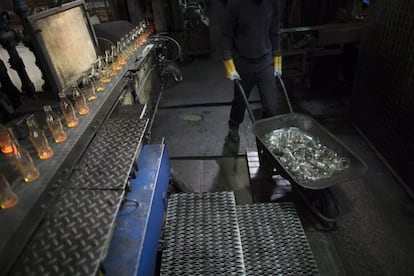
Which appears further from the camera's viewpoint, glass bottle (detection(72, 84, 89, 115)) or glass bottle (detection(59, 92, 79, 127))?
glass bottle (detection(72, 84, 89, 115))

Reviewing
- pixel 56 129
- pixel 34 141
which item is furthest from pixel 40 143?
pixel 56 129

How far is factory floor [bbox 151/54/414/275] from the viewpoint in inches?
95.0

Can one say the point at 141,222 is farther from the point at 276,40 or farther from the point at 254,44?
the point at 276,40

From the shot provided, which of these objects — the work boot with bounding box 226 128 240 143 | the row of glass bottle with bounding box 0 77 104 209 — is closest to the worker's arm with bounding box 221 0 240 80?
the work boot with bounding box 226 128 240 143

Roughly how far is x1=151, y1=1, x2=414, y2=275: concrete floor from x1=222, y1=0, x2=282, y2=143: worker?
0.94 metres

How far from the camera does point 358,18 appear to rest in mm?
4801

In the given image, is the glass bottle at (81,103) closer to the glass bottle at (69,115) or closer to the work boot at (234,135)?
the glass bottle at (69,115)

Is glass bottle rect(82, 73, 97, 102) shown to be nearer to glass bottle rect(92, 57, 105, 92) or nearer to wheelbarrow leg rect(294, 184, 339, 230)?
glass bottle rect(92, 57, 105, 92)

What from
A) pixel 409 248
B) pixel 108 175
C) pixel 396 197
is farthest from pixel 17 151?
pixel 396 197

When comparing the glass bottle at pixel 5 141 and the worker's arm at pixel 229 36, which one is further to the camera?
the worker's arm at pixel 229 36

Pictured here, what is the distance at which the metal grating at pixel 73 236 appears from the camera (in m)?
1.37

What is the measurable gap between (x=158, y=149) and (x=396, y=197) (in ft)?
8.46

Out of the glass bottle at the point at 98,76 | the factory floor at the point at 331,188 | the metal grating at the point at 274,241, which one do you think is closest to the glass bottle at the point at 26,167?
the glass bottle at the point at 98,76

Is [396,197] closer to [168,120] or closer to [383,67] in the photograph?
[383,67]
